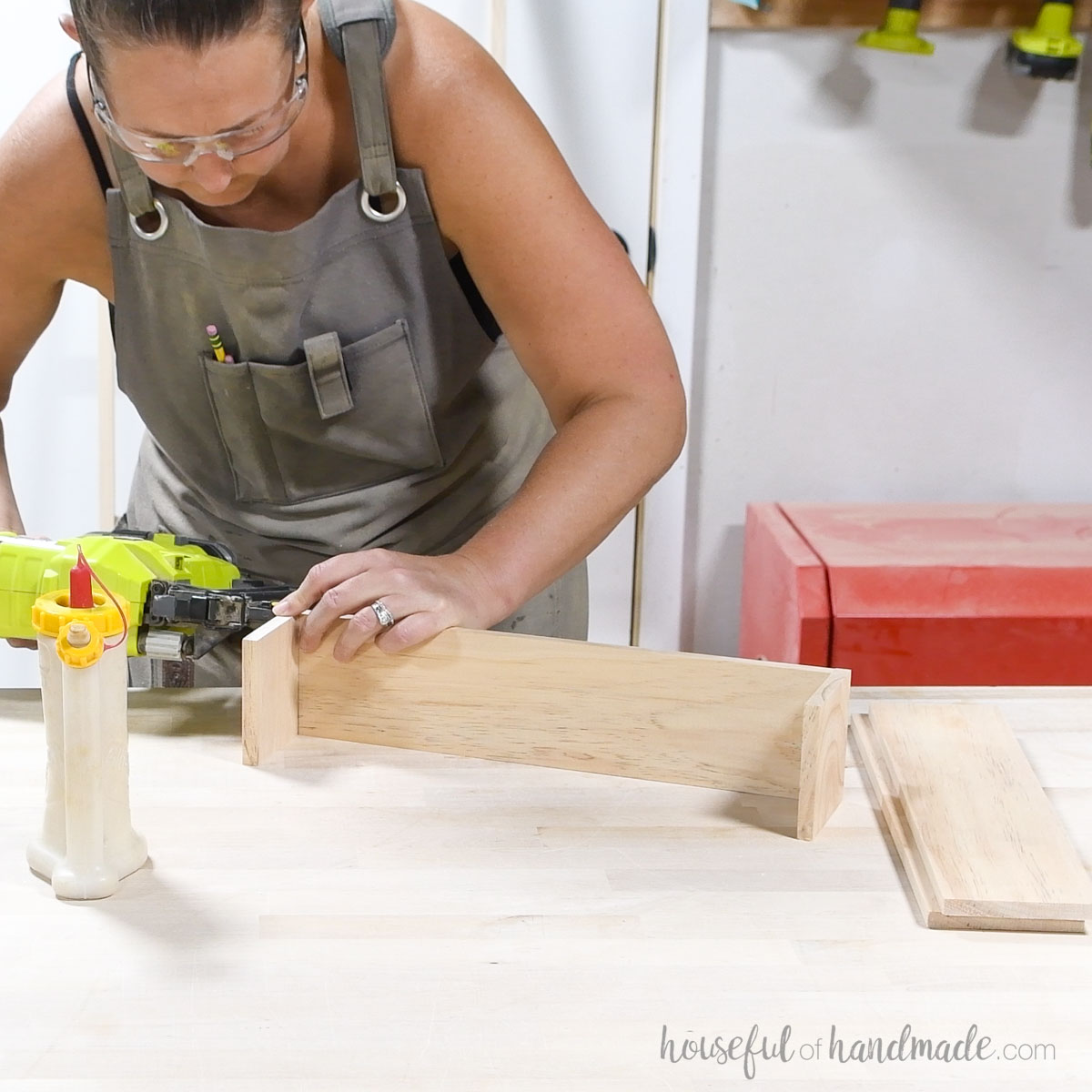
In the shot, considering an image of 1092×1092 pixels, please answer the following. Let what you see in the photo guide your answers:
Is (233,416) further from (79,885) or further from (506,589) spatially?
(79,885)

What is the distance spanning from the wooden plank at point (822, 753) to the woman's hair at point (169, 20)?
690 mm

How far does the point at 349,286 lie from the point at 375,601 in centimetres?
38

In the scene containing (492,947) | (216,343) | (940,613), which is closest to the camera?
(492,947)

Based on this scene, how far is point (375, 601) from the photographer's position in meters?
1.11

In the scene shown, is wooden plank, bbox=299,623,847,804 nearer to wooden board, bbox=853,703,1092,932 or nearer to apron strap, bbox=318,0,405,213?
wooden board, bbox=853,703,1092,932

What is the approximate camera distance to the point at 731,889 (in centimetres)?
92

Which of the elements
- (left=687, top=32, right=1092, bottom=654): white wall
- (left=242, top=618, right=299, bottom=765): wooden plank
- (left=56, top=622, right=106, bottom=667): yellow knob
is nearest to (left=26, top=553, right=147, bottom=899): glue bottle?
(left=56, top=622, right=106, bottom=667): yellow knob

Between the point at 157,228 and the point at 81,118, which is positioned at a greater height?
the point at 81,118

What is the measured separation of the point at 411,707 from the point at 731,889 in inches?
13.6

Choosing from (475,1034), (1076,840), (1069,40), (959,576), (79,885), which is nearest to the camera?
(475,1034)

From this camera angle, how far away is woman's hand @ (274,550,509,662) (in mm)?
1104

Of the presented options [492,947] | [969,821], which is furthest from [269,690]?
[969,821]

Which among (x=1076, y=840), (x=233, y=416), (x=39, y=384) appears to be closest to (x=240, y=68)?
(x=233, y=416)

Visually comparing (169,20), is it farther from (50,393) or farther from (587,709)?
(50,393)
